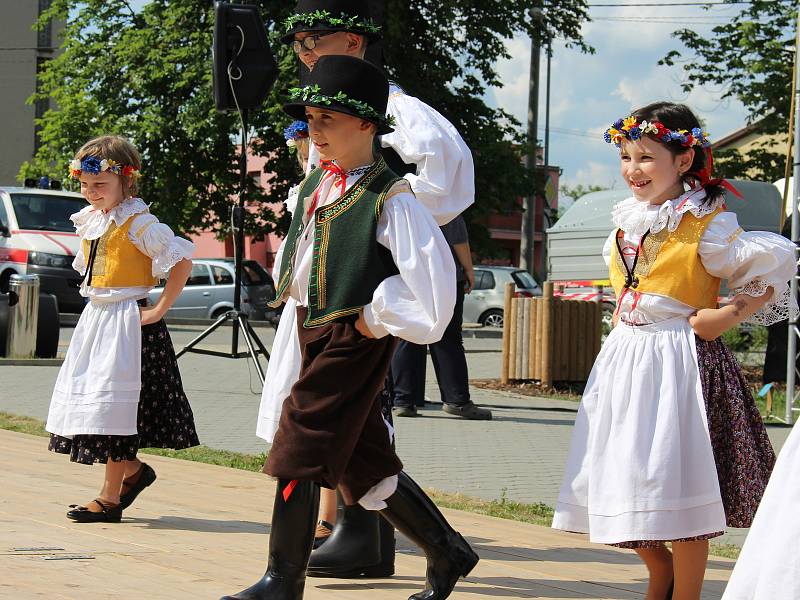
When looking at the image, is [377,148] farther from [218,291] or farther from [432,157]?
[218,291]

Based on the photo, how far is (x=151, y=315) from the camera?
225 inches

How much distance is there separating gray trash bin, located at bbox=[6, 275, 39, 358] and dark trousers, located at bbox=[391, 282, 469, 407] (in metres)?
5.30

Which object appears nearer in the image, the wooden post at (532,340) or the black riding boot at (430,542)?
the black riding boot at (430,542)

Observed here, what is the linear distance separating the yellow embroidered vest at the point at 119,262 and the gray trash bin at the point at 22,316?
841 centimetres

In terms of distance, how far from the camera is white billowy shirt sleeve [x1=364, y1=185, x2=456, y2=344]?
3693mm

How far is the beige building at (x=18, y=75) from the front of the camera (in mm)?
53219

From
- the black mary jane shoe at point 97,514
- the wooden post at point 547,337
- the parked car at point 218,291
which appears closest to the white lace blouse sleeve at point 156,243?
the black mary jane shoe at point 97,514

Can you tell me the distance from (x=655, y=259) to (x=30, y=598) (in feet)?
7.04

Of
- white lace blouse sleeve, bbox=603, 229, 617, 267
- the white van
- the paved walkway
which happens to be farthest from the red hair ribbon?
the white van

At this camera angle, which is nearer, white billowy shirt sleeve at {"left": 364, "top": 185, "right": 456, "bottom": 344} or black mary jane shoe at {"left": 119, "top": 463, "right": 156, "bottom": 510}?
white billowy shirt sleeve at {"left": 364, "top": 185, "right": 456, "bottom": 344}

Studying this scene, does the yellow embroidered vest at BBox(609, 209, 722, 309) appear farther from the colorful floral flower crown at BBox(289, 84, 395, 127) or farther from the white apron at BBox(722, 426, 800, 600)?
the white apron at BBox(722, 426, 800, 600)

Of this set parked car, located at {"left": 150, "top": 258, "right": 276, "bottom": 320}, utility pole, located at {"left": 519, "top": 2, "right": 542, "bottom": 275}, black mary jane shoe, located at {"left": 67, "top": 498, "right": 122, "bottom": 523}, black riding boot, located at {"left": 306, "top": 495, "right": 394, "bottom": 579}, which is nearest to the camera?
black riding boot, located at {"left": 306, "top": 495, "right": 394, "bottom": 579}

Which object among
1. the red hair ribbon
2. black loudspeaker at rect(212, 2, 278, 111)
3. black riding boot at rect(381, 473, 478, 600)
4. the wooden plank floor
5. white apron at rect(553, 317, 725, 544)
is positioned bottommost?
the wooden plank floor

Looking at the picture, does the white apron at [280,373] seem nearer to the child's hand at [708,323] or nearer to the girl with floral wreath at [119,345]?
the girl with floral wreath at [119,345]
